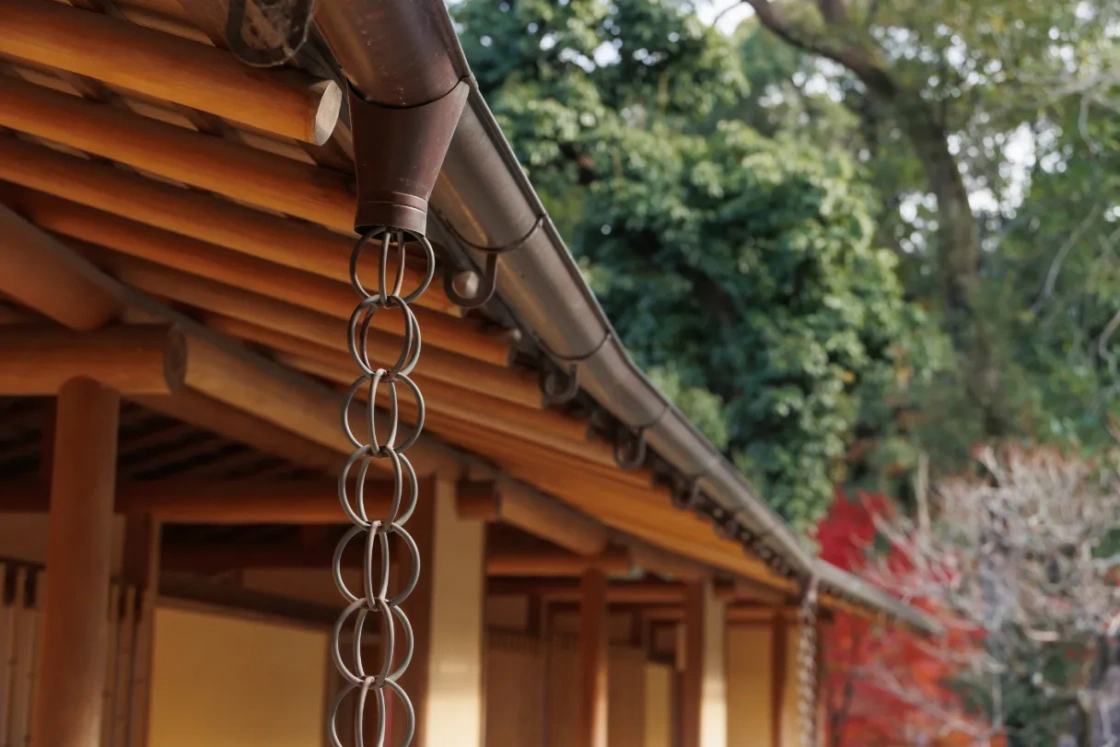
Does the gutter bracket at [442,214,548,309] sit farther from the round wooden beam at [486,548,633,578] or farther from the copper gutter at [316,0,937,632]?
the round wooden beam at [486,548,633,578]

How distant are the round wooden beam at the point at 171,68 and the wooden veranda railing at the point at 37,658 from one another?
2592 millimetres

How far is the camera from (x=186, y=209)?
2.78 meters

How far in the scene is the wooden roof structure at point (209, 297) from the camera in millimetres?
1962

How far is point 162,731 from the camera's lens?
18.1ft

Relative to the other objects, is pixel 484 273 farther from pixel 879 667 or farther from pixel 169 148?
pixel 879 667

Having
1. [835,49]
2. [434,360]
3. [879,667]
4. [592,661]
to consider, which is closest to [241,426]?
[434,360]

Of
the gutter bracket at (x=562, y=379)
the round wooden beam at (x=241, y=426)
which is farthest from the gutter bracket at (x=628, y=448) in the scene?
the round wooden beam at (x=241, y=426)

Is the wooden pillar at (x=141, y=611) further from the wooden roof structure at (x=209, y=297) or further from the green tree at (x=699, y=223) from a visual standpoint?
the green tree at (x=699, y=223)

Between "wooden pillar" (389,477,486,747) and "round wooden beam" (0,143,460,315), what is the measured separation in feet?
7.48

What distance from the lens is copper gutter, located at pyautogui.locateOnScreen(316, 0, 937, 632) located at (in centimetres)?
132

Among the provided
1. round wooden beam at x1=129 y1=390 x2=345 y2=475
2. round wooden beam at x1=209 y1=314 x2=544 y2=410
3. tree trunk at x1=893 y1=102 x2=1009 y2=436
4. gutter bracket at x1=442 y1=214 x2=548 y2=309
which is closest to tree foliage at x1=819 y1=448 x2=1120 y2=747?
tree trunk at x1=893 y1=102 x2=1009 y2=436

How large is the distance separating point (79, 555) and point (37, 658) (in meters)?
1.54

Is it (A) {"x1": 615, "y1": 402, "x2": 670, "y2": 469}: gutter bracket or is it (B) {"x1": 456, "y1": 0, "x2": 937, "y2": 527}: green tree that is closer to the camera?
(A) {"x1": 615, "y1": 402, "x2": 670, "y2": 469}: gutter bracket

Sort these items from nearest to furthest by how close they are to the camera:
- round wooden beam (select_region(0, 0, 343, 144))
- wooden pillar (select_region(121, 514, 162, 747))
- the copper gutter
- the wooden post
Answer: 1. the copper gutter
2. round wooden beam (select_region(0, 0, 343, 144))
3. wooden pillar (select_region(121, 514, 162, 747))
4. the wooden post
